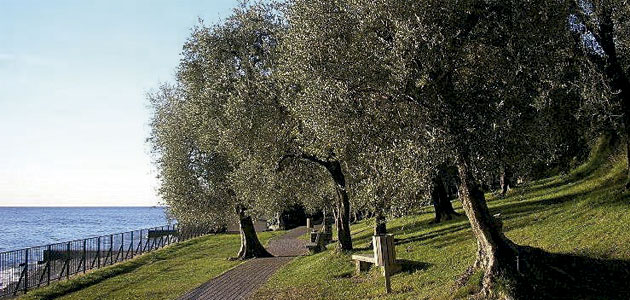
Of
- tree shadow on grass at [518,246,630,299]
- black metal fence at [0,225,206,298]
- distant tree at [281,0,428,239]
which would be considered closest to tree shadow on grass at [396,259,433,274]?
distant tree at [281,0,428,239]

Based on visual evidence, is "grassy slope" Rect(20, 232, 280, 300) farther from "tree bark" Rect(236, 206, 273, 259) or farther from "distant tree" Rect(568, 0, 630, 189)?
"distant tree" Rect(568, 0, 630, 189)

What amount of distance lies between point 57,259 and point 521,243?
784 inches

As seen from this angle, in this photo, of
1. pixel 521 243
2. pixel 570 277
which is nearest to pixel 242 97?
pixel 521 243

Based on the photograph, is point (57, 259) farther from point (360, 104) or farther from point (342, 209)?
point (360, 104)

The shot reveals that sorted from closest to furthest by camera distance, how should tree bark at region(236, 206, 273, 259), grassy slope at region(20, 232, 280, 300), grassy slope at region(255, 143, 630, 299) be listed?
grassy slope at region(255, 143, 630, 299), grassy slope at region(20, 232, 280, 300), tree bark at region(236, 206, 273, 259)

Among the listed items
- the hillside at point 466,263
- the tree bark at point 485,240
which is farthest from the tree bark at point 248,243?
the tree bark at point 485,240

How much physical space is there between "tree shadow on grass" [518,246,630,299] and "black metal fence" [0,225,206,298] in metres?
18.2

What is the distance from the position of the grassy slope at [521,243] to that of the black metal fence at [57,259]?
32.2 ft

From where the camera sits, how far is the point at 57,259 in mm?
25078

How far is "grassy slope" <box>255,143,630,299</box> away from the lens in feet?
40.7

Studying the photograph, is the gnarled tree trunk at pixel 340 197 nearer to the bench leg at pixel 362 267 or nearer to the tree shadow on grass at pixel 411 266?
the bench leg at pixel 362 267

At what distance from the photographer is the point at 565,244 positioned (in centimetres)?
1395

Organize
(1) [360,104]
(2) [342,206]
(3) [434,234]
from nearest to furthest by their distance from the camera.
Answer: (1) [360,104] → (3) [434,234] → (2) [342,206]

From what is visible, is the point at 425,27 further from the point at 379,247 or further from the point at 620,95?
the point at 620,95
